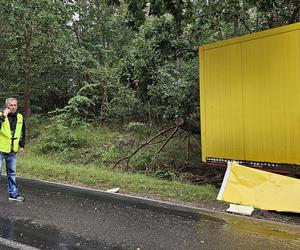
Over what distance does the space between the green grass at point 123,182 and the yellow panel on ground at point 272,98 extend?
1.45 metres

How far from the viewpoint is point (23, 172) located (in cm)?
1181

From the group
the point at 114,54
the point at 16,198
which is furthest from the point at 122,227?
the point at 114,54

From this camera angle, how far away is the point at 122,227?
20.4 ft

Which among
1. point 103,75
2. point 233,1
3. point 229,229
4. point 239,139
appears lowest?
point 229,229

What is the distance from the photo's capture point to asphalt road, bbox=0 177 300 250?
5477 mm

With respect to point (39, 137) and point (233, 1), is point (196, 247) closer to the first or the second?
point (233, 1)

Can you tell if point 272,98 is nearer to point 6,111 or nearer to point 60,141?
point 6,111

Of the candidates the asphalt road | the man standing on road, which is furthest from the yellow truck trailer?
the man standing on road

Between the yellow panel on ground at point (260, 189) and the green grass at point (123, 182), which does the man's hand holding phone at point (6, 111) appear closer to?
the green grass at point (123, 182)

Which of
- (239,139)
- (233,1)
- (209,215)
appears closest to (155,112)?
(233,1)

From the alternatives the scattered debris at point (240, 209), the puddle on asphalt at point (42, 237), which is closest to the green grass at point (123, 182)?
the scattered debris at point (240, 209)

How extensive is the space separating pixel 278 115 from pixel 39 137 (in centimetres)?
1224

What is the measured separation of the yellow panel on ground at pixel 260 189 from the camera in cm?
740

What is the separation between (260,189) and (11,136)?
494cm
